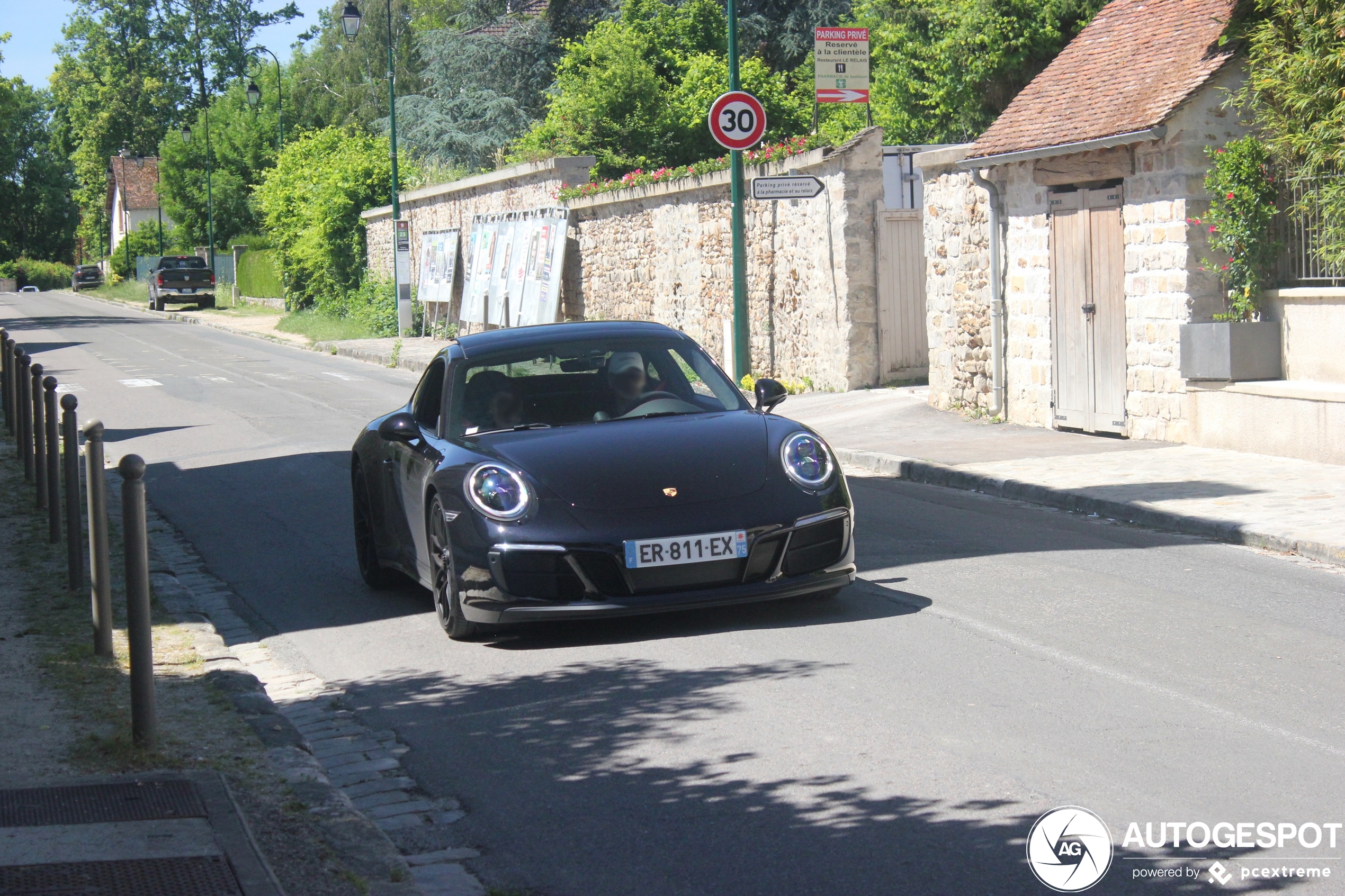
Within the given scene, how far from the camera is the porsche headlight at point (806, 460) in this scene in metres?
6.88

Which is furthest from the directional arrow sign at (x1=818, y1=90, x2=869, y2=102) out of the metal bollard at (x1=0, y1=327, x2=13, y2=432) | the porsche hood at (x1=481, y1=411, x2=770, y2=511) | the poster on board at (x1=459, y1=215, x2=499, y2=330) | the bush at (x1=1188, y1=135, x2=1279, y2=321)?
the porsche hood at (x1=481, y1=411, x2=770, y2=511)

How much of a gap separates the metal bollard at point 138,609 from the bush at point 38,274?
11387 cm

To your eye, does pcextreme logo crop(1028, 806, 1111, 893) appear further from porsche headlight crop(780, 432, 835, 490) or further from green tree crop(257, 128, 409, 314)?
green tree crop(257, 128, 409, 314)

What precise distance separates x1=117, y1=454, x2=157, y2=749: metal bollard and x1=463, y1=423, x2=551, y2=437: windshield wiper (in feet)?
7.88

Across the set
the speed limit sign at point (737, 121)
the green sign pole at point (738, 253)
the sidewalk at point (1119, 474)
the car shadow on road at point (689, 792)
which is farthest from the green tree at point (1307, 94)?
the car shadow on road at point (689, 792)

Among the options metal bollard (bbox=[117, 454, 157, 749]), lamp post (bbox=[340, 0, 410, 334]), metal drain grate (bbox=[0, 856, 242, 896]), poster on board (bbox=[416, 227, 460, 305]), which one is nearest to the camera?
metal drain grate (bbox=[0, 856, 242, 896])

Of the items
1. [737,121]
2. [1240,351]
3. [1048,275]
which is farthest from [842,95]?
[1240,351]

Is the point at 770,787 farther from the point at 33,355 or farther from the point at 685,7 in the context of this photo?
the point at 685,7

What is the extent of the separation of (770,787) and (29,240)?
12882cm

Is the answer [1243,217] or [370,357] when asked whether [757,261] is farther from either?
[370,357]

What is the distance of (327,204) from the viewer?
44.0 meters

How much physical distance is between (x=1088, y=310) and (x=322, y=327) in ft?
99.1

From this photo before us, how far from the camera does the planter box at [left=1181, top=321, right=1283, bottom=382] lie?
12453 millimetres

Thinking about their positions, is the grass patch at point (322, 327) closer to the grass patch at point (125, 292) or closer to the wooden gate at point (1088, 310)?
the wooden gate at point (1088, 310)
